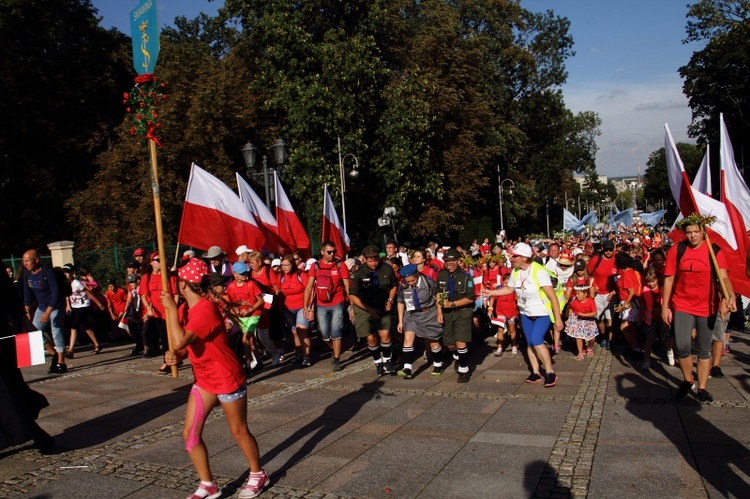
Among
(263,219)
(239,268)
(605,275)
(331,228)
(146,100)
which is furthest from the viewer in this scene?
(331,228)

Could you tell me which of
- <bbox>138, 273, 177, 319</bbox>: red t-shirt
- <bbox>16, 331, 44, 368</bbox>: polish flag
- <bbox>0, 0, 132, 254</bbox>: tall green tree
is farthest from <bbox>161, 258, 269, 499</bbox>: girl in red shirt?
<bbox>0, 0, 132, 254</bbox>: tall green tree

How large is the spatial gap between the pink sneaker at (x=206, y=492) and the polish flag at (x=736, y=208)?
264 inches

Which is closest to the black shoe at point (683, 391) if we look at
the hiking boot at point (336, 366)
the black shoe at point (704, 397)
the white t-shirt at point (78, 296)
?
the black shoe at point (704, 397)

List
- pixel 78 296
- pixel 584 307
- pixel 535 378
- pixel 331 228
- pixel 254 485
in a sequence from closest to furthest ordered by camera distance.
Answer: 1. pixel 254 485
2. pixel 535 378
3. pixel 584 307
4. pixel 78 296
5. pixel 331 228

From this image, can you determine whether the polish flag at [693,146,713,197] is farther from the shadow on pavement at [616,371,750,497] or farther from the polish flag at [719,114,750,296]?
the shadow on pavement at [616,371,750,497]

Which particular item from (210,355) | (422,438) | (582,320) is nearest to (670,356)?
(582,320)

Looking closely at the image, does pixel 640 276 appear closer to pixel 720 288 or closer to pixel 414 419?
pixel 720 288

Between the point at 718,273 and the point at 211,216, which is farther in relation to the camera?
the point at 211,216

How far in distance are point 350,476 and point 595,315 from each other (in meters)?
6.10

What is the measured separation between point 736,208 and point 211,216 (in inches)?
278

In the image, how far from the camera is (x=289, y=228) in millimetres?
13062

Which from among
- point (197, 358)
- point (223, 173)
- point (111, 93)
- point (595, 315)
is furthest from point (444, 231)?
point (197, 358)

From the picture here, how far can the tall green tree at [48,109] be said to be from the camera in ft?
91.5

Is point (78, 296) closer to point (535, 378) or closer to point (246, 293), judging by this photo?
point (246, 293)
